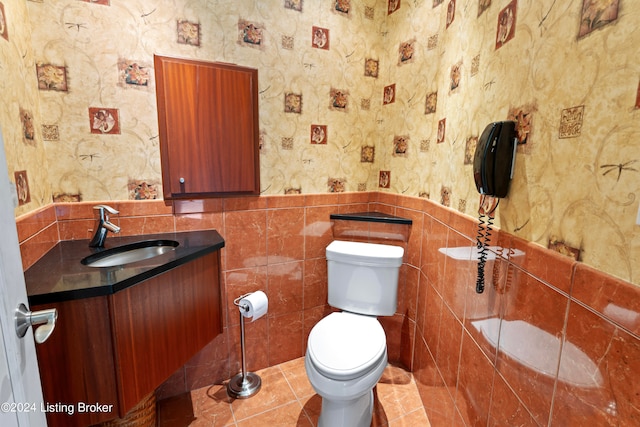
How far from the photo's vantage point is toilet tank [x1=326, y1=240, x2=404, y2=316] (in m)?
1.72

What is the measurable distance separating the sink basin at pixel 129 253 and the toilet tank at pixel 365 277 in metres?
0.91

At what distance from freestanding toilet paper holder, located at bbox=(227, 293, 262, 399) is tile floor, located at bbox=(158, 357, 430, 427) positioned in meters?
0.03

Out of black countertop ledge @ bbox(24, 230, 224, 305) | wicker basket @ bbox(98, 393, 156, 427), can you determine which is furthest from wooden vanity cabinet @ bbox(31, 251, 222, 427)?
wicker basket @ bbox(98, 393, 156, 427)

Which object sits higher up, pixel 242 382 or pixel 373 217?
pixel 373 217

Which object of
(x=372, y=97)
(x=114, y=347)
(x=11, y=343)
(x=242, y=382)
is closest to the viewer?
(x=11, y=343)

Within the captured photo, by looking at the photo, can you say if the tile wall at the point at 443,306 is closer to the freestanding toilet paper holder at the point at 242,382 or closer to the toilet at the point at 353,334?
the freestanding toilet paper holder at the point at 242,382

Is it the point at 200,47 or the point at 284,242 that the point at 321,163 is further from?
the point at 200,47

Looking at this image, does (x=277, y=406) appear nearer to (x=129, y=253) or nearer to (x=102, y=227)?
(x=129, y=253)

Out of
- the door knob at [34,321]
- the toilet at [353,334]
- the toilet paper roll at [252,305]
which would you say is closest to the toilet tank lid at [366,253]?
the toilet at [353,334]

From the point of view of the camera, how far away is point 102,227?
1.37m

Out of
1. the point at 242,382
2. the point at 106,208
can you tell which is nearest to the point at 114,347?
the point at 106,208

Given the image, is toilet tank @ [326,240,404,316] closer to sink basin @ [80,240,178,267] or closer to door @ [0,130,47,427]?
sink basin @ [80,240,178,267]

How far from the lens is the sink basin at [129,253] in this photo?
1312mm

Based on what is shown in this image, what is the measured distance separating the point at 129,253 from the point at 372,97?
170cm
